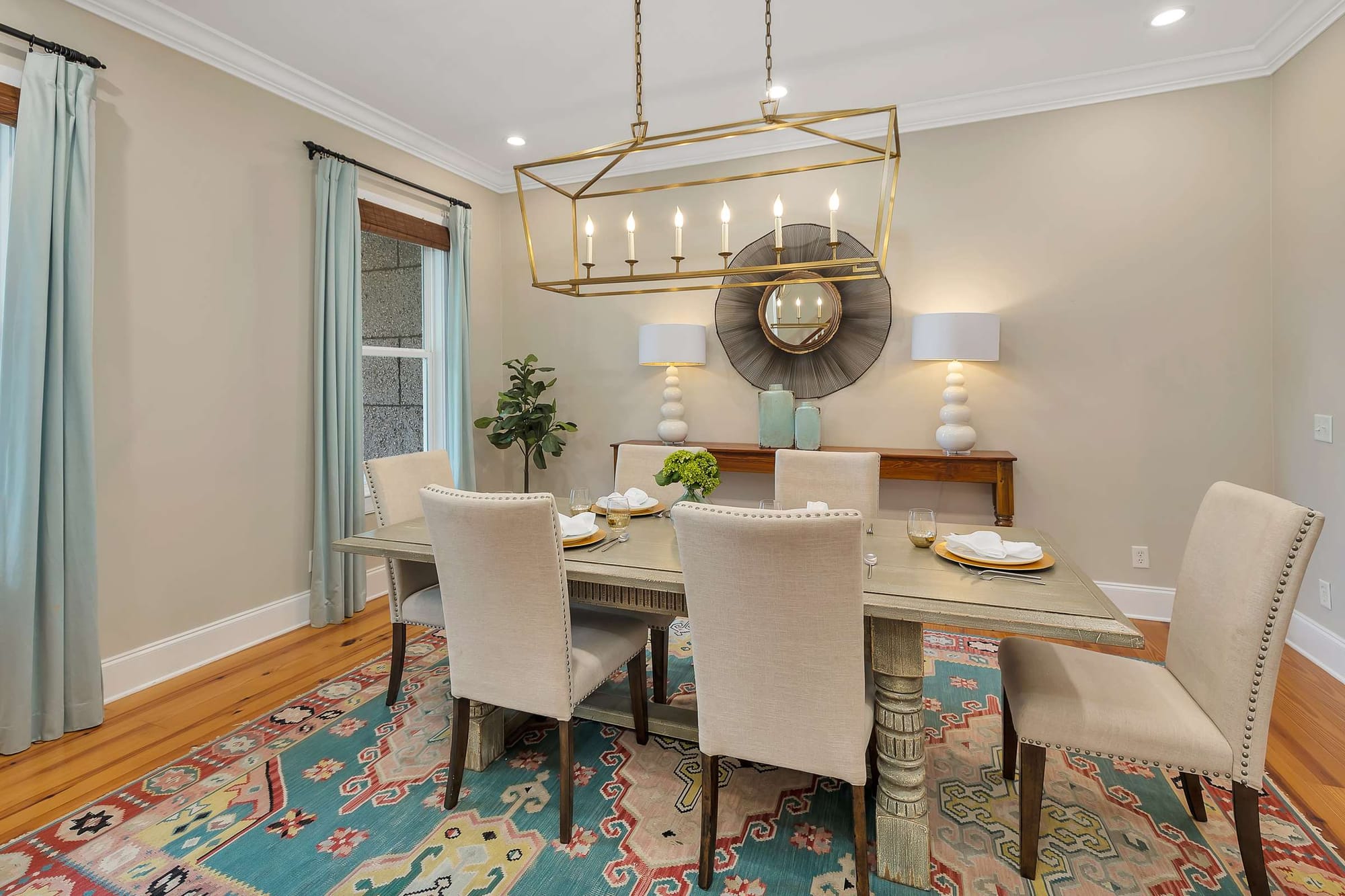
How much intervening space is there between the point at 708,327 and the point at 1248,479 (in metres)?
2.96

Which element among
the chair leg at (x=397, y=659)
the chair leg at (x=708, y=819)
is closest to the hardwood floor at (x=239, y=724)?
the chair leg at (x=397, y=659)

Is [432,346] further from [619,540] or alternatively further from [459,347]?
[619,540]

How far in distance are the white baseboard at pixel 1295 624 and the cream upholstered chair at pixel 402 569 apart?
262 centimetres

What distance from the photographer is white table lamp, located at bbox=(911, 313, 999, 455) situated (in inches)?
130

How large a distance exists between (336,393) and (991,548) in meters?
3.09

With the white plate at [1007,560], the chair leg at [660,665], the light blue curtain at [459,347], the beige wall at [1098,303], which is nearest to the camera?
the white plate at [1007,560]

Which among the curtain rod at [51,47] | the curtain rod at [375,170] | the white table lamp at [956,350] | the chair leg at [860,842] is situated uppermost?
the curtain rod at [375,170]

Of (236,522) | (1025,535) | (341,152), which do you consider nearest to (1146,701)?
(1025,535)

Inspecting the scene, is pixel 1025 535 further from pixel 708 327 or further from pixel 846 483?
pixel 708 327

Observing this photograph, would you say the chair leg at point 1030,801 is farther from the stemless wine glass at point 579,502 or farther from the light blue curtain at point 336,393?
the light blue curtain at point 336,393

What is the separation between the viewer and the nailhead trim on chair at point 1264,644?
131 centimetres

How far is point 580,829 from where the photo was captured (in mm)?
1758

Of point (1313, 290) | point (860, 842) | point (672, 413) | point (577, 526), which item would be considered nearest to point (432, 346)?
point (672, 413)

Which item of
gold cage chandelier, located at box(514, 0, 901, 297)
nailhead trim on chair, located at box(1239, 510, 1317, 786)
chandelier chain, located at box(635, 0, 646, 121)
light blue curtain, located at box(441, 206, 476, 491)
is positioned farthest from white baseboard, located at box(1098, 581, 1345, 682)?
light blue curtain, located at box(441, 206, 476, 491)
